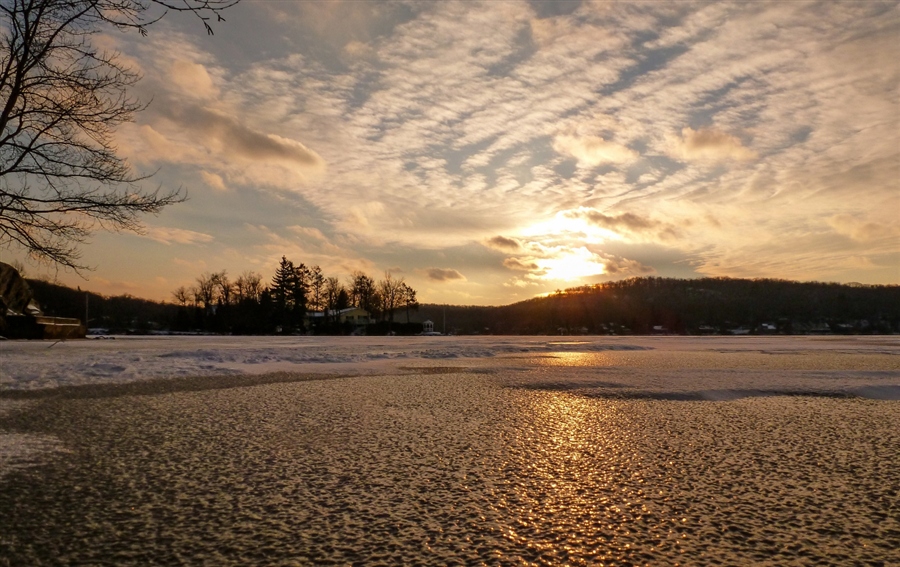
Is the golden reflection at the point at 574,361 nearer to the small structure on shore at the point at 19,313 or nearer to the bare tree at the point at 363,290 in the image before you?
the small structure on shore at the point at 19,313

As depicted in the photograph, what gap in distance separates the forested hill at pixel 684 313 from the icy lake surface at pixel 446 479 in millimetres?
90620

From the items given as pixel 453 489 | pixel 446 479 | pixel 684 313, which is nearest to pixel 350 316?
pixel 684 313

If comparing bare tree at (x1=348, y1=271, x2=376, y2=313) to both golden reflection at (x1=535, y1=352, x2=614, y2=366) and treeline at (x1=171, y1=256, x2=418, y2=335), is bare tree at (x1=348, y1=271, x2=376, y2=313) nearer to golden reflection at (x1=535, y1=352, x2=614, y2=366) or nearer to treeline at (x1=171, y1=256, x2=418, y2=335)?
treeline at (x1=171, y1=256, x2=418, y2=335)

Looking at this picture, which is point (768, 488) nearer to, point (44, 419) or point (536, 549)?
point (536, 549)

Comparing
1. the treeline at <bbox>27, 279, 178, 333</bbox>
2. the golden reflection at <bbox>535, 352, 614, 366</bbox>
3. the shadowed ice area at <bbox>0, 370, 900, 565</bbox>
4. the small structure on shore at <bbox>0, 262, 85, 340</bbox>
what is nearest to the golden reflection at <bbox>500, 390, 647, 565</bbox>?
the shadowed ice area at <bbox>0, 370, 900, 565</bbox>

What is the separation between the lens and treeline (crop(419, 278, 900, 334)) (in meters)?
111

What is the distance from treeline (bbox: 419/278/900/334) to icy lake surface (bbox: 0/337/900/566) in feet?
297

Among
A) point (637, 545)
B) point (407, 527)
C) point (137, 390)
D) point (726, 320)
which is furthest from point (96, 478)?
point (726, 320)

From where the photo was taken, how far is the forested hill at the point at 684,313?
108 m

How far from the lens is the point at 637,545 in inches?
114

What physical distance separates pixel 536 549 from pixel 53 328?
106 feet

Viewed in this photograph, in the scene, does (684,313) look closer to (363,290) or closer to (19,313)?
(363,290)

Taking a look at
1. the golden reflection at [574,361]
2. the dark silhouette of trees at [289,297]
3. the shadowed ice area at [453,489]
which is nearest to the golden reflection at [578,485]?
the shadowed ice area at [453,489]

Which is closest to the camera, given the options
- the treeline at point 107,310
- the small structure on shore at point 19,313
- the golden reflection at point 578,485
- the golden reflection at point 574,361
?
the golden reflection at point 578,485
